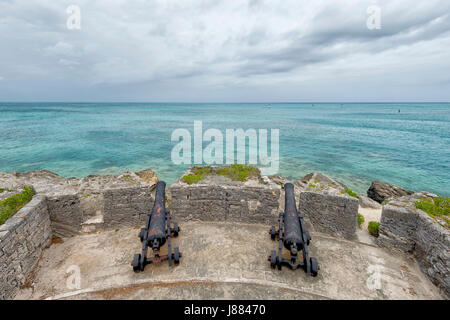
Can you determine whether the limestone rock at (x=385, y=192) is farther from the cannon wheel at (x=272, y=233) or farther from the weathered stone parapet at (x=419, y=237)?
the cannon wheel at (x=272, y=233)

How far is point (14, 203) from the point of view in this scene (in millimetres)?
5852

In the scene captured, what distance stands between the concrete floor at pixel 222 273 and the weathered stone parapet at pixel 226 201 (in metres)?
0.73

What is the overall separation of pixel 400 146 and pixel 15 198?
4043cm

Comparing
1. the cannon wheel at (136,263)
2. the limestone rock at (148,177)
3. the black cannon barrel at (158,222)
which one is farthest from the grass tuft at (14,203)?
the limestone rock at (148,177)

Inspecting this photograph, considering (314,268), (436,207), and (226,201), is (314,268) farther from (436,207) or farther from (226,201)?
(436,207)

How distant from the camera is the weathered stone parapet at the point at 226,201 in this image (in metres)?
7.15

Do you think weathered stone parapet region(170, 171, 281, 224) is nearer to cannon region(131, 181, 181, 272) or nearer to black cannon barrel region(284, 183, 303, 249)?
black cannon barrel region(284, 183, 303, 249)

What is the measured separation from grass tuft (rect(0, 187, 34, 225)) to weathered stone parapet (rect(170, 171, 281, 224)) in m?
3.94

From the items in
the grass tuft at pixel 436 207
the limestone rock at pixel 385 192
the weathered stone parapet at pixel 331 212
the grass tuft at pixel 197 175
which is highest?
the grass tuft at pixel 197 175

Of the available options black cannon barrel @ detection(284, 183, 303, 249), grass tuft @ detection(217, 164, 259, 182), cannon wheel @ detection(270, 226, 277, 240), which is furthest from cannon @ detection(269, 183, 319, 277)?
grass tuft @ detection(217, 164, 259, 182)

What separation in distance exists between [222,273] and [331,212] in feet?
12.6

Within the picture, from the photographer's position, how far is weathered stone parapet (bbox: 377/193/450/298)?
4.97m

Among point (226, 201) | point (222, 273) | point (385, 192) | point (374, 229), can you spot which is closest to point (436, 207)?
point (374, 229)
